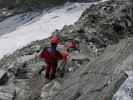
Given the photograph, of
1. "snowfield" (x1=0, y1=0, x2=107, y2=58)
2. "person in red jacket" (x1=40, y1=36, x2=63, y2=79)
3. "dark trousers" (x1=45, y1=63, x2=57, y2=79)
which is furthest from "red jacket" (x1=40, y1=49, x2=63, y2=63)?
"snowfield" (x1=0, y1=0, x2=107, y2=58)

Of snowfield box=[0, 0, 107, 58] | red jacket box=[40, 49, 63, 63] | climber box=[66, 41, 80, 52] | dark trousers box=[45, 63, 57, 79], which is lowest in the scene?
snowfield box=[0, 0, 107, 58]

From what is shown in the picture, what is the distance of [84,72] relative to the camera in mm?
9367

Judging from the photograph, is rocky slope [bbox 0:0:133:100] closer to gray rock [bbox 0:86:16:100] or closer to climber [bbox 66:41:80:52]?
gray rock [bbox 0:86:16:100]

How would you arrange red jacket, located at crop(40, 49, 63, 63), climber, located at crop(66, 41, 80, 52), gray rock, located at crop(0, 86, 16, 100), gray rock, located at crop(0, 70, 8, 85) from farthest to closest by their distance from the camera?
climber, located at crop(66, 41, 80, 52) < gray rock, located at crop(0, 70, 8, 85) < red jacket, located at crop(40, 49, 63, 63) < gray rock, located at crop(0, 86, 16, 100)

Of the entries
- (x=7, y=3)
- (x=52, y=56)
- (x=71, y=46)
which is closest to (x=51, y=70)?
(x=52, y=56)

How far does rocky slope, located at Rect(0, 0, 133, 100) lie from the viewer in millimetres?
8047

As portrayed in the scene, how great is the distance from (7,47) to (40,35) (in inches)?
101

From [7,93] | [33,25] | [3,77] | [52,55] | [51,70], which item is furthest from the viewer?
[33,25]

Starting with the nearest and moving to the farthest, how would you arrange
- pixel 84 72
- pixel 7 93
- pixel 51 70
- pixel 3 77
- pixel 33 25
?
1. pixel 84 72
2. pixel 7 93
3. pixel 51 70
4. pixel 3 77
5. pixel 33 25

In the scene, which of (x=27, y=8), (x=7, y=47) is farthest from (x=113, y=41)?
(x=27, y=8)

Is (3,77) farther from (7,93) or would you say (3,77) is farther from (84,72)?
(84,72)

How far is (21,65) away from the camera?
39.9 ft

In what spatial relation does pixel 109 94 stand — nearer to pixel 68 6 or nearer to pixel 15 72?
pixel 15 72

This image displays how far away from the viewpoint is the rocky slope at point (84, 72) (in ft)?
26.4
